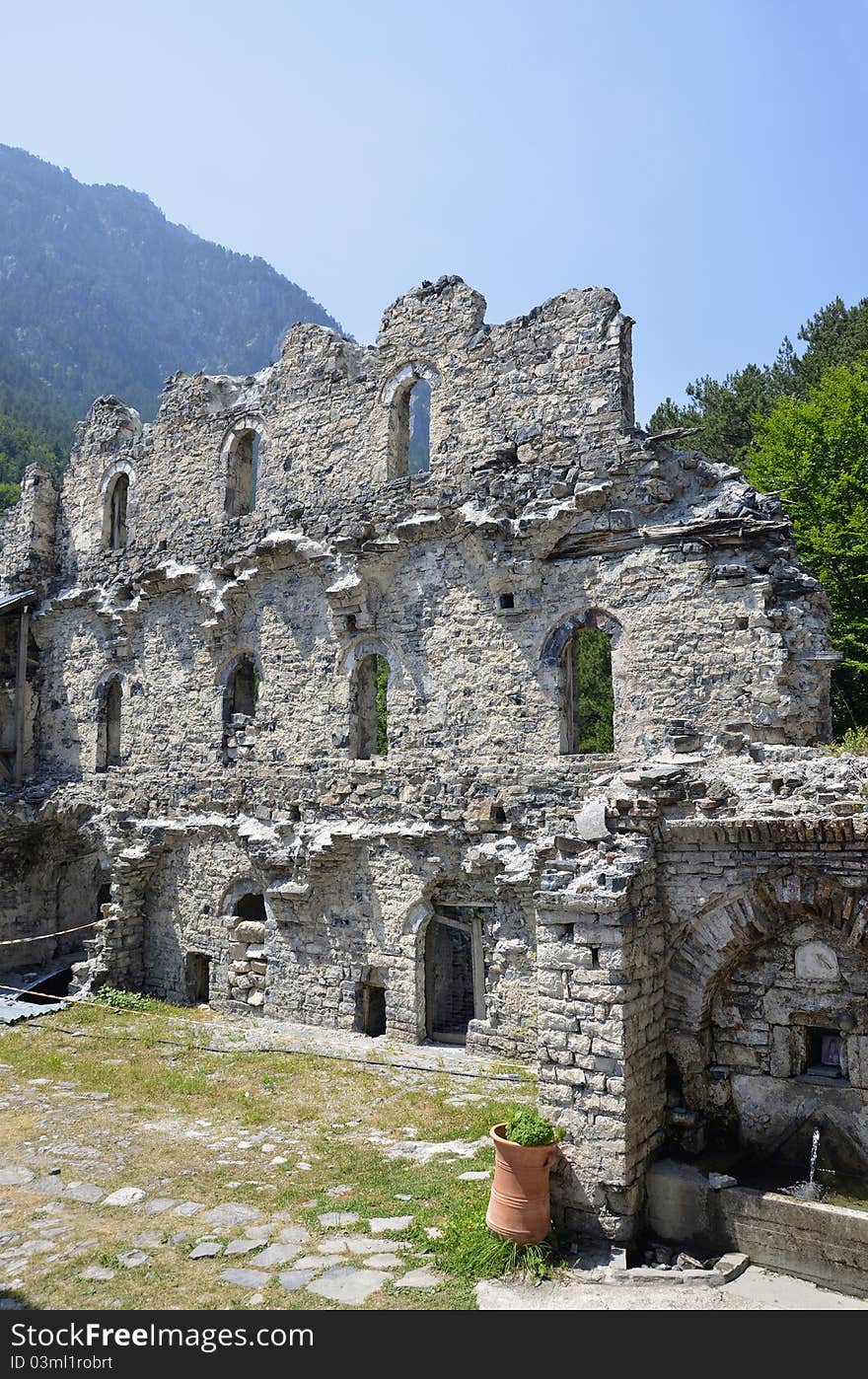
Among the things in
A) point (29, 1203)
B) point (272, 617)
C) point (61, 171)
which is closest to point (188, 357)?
point (61, 171)

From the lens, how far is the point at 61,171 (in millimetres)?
158750

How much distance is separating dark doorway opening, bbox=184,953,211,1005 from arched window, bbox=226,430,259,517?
788 centimetres

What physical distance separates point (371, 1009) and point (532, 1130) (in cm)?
687

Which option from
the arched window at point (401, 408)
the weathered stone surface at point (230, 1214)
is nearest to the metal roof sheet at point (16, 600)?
the arched window at point (401, 408)

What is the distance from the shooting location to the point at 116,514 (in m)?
18.9

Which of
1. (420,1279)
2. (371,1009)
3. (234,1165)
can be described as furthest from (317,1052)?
(420,1279)

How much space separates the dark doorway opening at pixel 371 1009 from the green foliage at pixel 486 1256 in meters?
6.52

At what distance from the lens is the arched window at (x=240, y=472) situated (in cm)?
1636

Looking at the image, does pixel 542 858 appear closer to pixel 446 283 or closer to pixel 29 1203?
pixel 29 1203

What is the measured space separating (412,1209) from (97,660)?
44.1 ft

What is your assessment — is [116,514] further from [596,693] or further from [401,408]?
[596,693]

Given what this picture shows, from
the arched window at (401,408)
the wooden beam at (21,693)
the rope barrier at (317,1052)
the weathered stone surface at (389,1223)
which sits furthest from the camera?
the wooden beam at (21,693)

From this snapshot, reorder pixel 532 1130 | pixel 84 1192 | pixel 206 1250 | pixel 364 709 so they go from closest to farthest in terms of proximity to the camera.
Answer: pixel 206 1250
pixel 532 1130
pixel 84 1192
pixel 364 709

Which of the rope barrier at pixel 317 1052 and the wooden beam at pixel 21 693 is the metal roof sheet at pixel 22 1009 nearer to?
the rope barrier at pixel 317 1052
